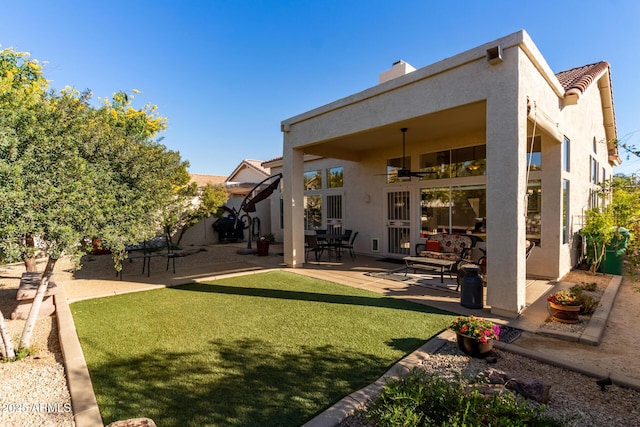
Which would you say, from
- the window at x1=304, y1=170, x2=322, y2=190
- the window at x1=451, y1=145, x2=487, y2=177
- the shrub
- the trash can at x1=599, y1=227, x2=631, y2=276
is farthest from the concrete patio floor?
the window at x1=304, y1=170, x2=322, y2=190

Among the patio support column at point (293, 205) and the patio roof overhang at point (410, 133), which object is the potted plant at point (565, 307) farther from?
the patio support column at point (293, 205)

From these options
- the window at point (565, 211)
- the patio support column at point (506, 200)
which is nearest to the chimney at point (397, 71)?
the patio support column at point (506, 200)

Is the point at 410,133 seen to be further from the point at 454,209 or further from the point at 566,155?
the point at 566,155

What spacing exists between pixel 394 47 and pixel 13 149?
35.0 feet

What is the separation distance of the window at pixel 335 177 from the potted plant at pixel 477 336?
10017 mm

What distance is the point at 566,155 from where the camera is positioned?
8.23 m

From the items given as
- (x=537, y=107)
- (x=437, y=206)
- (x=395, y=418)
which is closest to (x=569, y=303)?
(x=537, y=107)

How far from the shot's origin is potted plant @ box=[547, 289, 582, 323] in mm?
4898

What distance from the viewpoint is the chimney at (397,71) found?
29.5ft

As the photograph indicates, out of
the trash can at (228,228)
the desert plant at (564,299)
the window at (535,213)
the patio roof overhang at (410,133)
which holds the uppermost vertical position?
the patio roof overhang at (410,133)

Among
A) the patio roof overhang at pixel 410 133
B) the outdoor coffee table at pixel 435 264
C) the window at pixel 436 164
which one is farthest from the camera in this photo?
the window at pixel 436 164

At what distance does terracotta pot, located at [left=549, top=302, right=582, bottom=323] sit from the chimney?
23.1 ft

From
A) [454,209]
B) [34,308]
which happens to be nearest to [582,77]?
[454,209]

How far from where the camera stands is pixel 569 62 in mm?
10875
